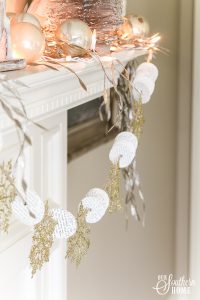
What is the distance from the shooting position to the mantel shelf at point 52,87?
2.85 feet

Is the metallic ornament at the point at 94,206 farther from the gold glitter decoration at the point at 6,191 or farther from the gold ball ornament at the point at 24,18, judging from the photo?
the gold ball ornament at the point at 24,18

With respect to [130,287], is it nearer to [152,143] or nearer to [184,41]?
[152,143]

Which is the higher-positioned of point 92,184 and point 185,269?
point 92,184

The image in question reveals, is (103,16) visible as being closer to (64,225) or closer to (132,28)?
(132,28)

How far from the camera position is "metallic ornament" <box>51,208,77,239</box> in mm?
1041

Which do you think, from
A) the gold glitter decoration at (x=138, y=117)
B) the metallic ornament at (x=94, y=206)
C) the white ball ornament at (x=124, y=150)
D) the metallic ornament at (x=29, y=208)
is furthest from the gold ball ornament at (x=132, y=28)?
the metallic ornament at (x=29, y=208)

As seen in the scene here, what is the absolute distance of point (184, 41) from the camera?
7.41 ft

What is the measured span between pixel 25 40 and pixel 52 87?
0.30 feet

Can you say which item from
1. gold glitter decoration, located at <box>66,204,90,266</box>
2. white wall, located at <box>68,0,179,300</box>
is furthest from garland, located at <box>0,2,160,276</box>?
white wall, located at <box>68,0,179,300</box>

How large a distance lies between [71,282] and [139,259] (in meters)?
0.55

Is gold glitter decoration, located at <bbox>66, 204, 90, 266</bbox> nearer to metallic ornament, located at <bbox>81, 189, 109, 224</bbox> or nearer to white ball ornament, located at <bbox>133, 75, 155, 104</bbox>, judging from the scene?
metallic ornament, located at <bbox>81, 189, 109, 224</bbox>

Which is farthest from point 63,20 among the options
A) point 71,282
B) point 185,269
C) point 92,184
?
point 185,269

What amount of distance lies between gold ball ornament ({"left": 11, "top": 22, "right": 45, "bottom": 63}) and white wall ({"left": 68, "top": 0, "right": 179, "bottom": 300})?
690 mm

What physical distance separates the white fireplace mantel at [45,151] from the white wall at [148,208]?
121mm
